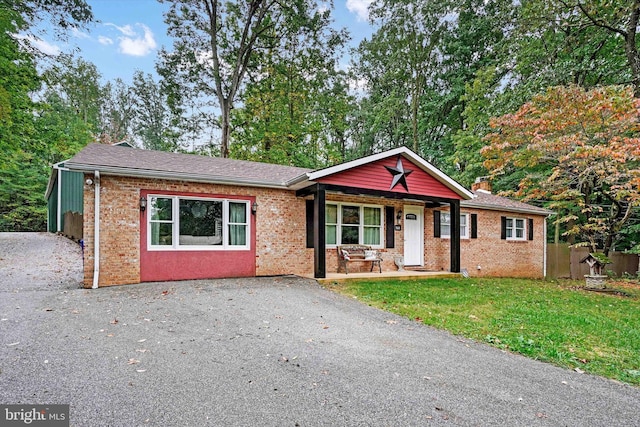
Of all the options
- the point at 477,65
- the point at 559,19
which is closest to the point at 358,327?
the point at 559,19

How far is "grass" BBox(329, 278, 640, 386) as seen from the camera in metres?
4.31

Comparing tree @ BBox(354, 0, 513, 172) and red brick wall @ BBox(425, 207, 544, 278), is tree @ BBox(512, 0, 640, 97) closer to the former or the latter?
tree @ BBox(354, 0, 513, 172)

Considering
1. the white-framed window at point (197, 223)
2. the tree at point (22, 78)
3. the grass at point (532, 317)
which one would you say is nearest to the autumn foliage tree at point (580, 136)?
the grass at point (532, 317)

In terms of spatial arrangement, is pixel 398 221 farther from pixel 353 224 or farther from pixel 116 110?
pixel 116 110

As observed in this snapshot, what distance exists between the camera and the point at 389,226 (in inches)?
453

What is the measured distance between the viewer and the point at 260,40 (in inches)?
Answer: 776

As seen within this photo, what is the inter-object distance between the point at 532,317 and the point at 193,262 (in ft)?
24.7

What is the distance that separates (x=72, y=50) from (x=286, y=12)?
1046cm

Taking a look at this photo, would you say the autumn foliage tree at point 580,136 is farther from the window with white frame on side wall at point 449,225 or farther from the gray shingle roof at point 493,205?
the window with white frame on side wall at point 449,225

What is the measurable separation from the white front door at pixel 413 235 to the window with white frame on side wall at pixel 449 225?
611mm

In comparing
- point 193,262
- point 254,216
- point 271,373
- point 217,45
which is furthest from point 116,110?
point 271,373

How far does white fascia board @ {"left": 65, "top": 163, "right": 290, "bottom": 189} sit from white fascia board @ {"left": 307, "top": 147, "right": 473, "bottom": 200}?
4.36 ft

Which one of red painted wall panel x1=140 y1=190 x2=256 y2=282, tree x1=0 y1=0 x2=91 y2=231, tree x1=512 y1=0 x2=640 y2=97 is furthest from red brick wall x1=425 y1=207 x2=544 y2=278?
tree x1=0 y1=0 x2=91 y2=231

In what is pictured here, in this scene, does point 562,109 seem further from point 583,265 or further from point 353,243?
point 583,265
